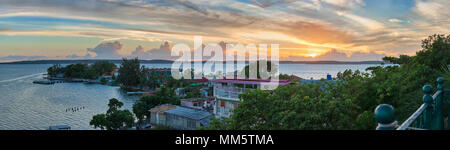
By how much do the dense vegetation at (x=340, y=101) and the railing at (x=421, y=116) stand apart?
10.5 ft

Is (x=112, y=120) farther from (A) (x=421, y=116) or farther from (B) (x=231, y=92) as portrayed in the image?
(A) (x=421, y=116)

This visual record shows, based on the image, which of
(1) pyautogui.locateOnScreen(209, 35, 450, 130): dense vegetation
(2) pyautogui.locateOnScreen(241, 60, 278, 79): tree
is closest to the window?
(2) pyautogui.locateOnScreen(241, 60, 278, 79): tree

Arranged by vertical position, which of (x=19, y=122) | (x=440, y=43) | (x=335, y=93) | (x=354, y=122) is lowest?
(x=19, y=122)

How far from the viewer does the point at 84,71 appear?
87.0m

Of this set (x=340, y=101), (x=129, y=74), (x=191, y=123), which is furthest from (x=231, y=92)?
(x=129, y=74)

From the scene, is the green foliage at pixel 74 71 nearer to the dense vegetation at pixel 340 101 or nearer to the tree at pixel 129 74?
the tree at pixel 129 74

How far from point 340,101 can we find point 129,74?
207ft

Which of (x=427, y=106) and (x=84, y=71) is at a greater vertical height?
(x=427, y=106)

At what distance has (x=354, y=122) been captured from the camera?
7.77 metres

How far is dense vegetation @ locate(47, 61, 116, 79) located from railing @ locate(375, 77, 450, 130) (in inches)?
3548

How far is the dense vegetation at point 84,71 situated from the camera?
279ft
